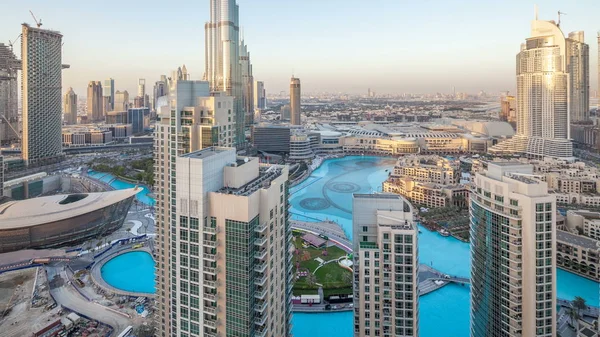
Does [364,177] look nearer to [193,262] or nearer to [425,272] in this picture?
[425,272]

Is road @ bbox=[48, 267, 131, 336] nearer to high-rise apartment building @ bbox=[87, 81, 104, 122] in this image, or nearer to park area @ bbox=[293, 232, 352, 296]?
park area @ bbox=[293, 232, 352, 296]

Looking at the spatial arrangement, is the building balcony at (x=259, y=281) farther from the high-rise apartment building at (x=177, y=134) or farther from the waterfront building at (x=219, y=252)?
the high-rise apartment building at (x=177, y=134)

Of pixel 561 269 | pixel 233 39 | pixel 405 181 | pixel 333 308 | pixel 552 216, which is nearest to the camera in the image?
pixel 552 216

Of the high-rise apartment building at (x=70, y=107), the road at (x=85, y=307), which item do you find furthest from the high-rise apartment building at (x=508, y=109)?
the high-rise apartment building at (x=70, y=107)

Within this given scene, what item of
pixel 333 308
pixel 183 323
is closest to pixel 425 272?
pixel 333 308

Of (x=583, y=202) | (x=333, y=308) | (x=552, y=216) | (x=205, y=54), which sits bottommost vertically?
(x=333, y=308)

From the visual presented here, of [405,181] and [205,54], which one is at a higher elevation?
[205,54]

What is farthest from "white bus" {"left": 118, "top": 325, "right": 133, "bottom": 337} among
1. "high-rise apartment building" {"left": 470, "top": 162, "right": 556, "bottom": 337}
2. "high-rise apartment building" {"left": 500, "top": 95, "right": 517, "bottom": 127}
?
"high-rise apartment building" {"left": 500, "top": 95, "right": 517, "bottom": 127}
